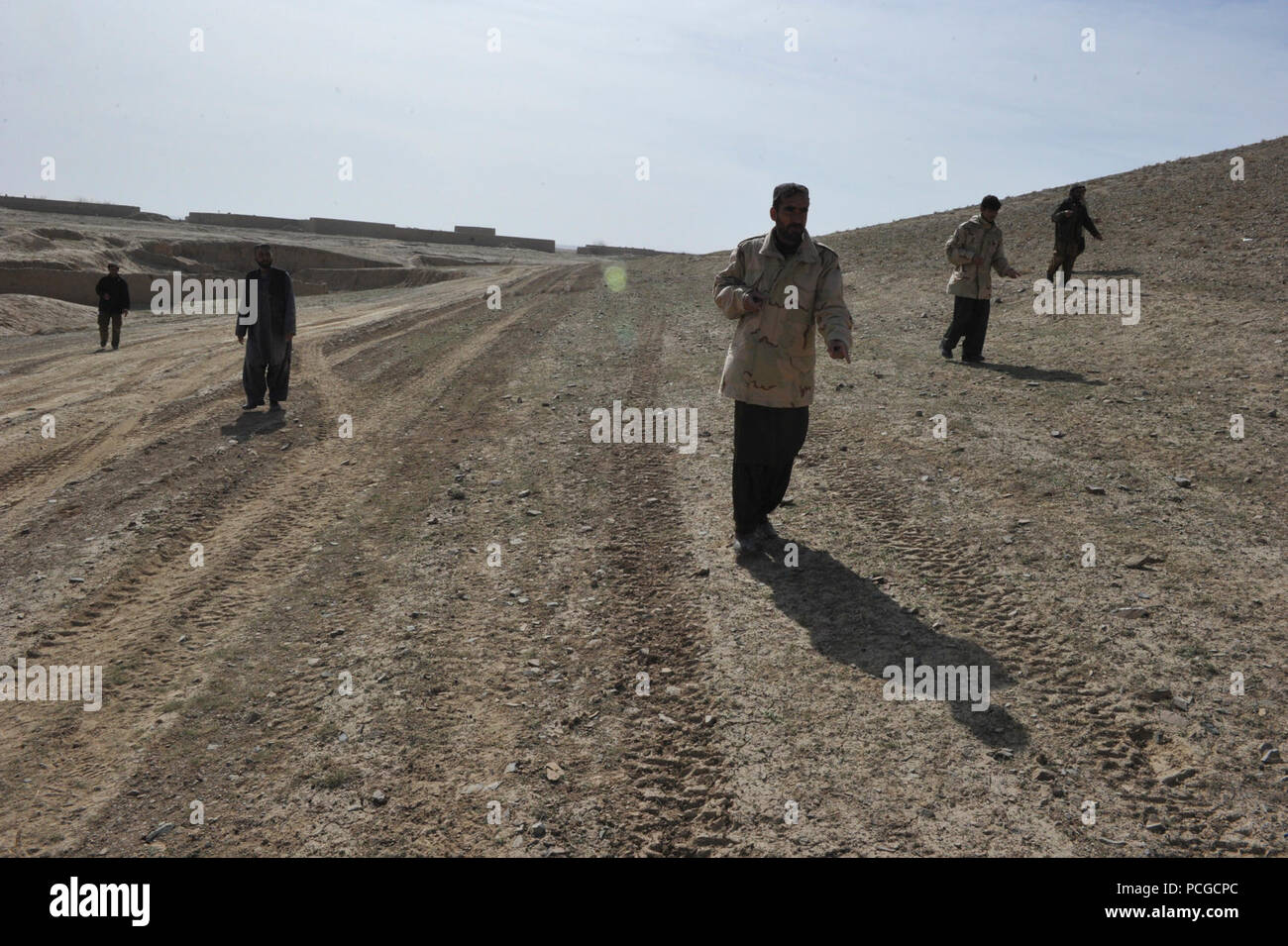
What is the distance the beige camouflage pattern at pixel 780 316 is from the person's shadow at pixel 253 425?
18.6 feet

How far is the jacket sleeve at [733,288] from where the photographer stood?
5246 mm

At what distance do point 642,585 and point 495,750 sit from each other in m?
1.80

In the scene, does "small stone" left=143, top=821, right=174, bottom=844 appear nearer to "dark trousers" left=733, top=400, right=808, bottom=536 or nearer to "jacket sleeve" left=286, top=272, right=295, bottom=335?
"dark trousers" left=733, top=400, right=808, bottom=536

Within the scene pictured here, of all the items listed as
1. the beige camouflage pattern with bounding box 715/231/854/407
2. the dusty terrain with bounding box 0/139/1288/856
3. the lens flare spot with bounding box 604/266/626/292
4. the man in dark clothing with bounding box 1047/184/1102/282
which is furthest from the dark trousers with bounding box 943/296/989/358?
the lens flare spot with bounding box 604/266/626/292

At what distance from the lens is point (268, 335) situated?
1032 cm

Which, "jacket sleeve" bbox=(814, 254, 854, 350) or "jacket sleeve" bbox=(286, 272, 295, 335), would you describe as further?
"jacket sleeve" bbox=(286, 272, 295, 335)

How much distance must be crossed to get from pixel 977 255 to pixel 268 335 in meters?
8.42

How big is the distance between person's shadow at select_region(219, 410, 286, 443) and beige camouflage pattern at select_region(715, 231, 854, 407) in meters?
5.66

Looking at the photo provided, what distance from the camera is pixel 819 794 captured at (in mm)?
3414

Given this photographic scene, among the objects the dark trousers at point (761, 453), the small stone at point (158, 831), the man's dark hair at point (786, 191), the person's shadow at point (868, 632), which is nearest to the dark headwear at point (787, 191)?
the man's dark hair at point (786, 191)

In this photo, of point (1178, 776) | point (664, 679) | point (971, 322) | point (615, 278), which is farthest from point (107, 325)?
point (1178, 776)

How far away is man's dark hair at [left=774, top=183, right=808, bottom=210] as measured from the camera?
5.16m

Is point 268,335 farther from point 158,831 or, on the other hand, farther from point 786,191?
point 158,831
